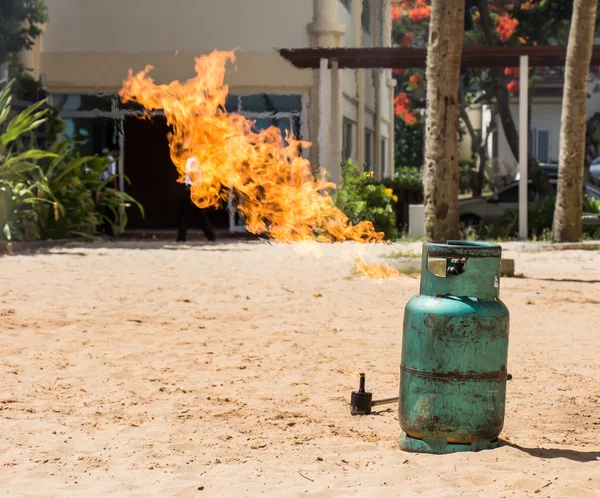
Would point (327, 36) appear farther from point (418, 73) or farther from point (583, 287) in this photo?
point (418, 73)

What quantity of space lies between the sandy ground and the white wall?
30.5ft

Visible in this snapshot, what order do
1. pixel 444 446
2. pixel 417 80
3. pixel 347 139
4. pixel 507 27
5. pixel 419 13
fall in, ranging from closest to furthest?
1. pixel 444 446
2. pixel 347 139
3. pixel 507 27
4. pixel 419 13
5. pixel 417 80

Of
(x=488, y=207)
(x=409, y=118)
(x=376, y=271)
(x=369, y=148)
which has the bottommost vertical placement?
(x=376, y=271)

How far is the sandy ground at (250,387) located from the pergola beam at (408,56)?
724 centimetres

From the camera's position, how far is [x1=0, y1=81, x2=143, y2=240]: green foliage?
1908 cm

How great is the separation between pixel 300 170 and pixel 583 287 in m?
8.65

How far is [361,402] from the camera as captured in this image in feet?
24.1

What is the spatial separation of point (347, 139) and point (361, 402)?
1994cm

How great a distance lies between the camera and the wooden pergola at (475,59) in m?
21.7

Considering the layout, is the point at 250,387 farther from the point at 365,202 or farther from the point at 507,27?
the point at 507,27

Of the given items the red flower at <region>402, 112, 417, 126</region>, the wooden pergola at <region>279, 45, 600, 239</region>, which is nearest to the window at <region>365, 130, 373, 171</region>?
the wooden pergola at <region>279, 45, 600, 239</region>

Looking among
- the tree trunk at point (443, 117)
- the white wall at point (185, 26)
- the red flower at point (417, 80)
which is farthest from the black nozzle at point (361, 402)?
the red flower at point (417, 80)

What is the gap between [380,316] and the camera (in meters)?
11.9

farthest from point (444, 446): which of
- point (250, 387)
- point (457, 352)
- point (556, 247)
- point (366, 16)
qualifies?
point (366, 16)
